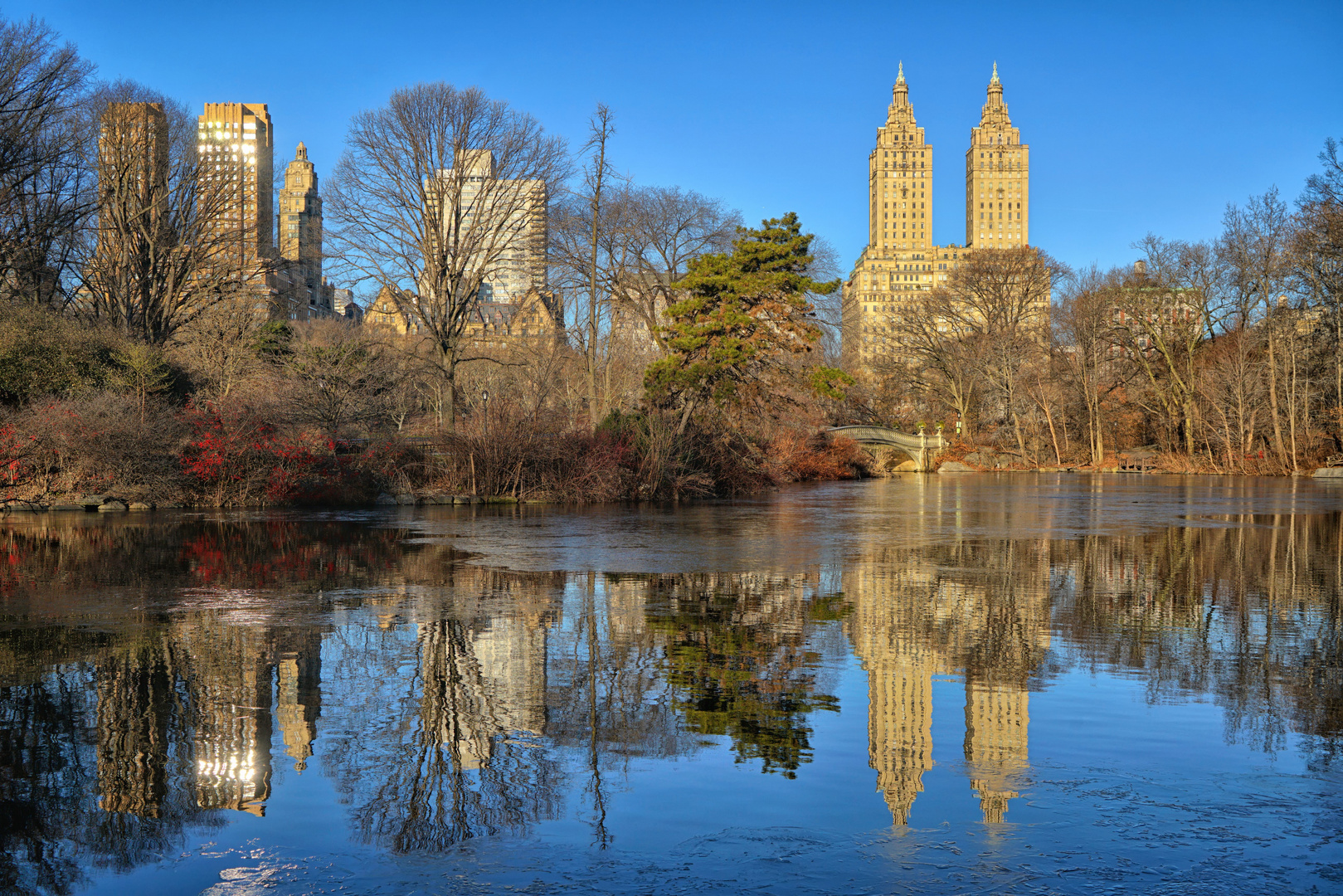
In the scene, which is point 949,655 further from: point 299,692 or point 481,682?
point 299,692

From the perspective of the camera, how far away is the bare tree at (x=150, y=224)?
3919 centimetres

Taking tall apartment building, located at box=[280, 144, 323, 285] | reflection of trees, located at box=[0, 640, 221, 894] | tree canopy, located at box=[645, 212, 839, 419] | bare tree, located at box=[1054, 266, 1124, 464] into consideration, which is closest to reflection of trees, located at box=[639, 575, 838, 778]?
reflection of trees, located at box=[0, 640, 221, 894]

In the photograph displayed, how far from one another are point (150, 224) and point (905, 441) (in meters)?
43.0

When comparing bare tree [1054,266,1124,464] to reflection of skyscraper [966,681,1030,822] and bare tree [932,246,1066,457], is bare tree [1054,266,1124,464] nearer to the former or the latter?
bare tree [932,246,1066,457]

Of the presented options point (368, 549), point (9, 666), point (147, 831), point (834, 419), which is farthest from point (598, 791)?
point (834, 419)

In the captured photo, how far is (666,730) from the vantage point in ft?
20.4

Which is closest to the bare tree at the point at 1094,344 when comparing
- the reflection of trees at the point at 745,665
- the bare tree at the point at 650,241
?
the bare tree at the point at 650,241

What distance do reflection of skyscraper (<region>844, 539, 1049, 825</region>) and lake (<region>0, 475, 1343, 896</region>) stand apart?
0.13ft

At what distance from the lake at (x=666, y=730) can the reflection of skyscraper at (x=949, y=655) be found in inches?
1.5

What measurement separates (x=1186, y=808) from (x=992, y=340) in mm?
67122

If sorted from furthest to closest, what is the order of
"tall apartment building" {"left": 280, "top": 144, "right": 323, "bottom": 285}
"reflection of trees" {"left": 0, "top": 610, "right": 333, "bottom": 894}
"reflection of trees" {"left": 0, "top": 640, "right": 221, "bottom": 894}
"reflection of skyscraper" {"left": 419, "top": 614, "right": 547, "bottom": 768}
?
"tall apartment building" {"left": 280, "top": 144, "right": 323, "bottom": 285} < "reflection of skyscraper" {"left": 419, "top": 614, "right": 547, "bottom": 768} < "reflection of trees" {"left": 0, "top": 610, "right": 333, "bottom": 894} < "reflection of trees" {"left": 0, "top": 640, "right": 221, "bottom": 894}

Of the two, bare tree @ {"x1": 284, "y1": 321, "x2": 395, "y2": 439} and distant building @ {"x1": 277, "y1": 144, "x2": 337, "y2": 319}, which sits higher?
distant building @ {"x1": 277, "y1": 144, "x2": 337, "y2": 319}

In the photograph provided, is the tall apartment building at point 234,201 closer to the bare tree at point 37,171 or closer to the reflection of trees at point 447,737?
the bare tree at point 37,171

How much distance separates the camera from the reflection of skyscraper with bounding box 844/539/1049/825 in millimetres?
5524
